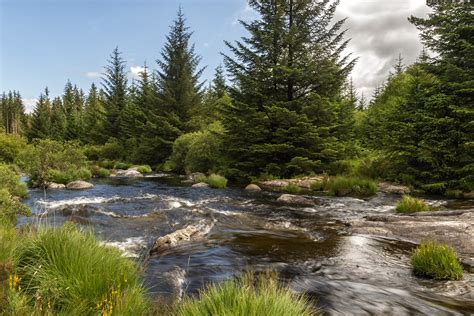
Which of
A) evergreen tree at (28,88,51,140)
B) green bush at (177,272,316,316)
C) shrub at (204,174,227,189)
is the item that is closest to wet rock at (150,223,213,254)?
green bush at (177,272,316,316)

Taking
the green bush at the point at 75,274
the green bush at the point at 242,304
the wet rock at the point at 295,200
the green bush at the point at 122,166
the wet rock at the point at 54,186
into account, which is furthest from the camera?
the green bush at the point at 122,166

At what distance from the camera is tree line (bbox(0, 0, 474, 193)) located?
1756cm

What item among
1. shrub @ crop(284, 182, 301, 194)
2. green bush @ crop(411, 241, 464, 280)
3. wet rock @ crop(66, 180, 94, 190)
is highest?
wet rock @ crop(66, 180, 94, 190)

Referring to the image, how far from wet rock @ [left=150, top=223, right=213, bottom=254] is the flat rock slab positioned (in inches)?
166

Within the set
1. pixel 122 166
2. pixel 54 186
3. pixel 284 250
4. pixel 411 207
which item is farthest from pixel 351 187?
pixel 122 166

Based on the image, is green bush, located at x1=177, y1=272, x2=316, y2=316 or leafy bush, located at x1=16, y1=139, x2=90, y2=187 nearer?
green bush, located at x1=177, y1=272, x2=316, y2=316

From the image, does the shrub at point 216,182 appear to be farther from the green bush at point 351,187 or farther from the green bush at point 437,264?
the green bush at point 437,264

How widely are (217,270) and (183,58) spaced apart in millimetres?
37435

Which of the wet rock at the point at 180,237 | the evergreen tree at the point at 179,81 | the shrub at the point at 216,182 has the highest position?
the evergreen tree at the point at 179,81

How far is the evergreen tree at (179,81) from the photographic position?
129 feet

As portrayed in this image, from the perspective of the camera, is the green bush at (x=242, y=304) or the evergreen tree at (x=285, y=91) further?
the evergreen tree at (x=285, y=91)

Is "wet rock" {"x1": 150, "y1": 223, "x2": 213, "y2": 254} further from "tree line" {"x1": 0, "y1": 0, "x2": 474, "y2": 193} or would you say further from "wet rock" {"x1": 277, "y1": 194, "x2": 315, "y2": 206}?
"tree line" {"x1": 0, "y1": 0, "x2": 474, "y2": 193}

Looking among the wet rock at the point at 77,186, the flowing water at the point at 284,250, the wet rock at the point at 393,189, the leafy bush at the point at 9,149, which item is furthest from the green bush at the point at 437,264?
the leafy bush at the point at 9,149

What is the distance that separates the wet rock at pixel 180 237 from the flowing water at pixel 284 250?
0.21m
